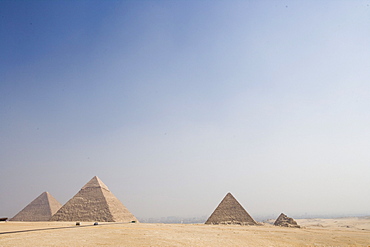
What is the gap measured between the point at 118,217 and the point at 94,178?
38.1 feet

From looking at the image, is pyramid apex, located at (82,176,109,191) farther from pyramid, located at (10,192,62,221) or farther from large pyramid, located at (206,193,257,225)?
large pyramid, located at (206,193,257,225)

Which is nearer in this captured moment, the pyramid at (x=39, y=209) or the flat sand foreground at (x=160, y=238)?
the flat sand foreground at (x=160, y=238)

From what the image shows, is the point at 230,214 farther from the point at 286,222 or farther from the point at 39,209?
the point at 39,209

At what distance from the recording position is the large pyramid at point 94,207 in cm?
4512

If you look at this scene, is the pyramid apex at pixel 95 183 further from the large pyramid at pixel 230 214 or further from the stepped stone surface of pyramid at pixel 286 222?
the stepped stone surface of pyramid at pixel 286 222

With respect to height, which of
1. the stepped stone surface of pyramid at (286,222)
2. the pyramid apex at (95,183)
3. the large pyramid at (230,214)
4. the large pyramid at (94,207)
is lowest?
the stepped stone surface of pyramid at (286,222)

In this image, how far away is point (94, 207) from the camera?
154 ft

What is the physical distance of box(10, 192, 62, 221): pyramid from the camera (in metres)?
55.1

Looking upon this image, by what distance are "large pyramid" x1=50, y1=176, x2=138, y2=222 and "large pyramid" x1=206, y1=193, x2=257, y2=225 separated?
1703cm

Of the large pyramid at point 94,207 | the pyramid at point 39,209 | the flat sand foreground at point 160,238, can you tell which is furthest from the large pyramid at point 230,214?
the pyramid at point 39,209

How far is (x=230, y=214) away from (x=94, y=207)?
25.4 metres

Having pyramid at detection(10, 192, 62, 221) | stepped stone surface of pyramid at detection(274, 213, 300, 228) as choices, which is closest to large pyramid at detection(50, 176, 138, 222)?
pyramid at detection(10, 192, 62, 221)

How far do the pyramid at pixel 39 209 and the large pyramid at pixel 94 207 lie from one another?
10028mm

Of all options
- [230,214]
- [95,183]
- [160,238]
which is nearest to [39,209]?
[95,183]
